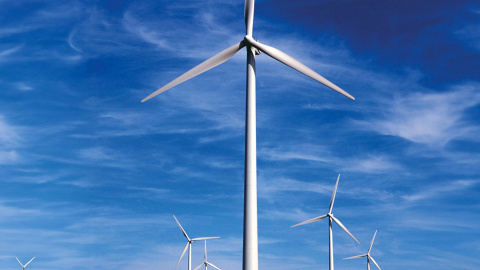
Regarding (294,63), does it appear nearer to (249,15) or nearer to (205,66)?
(249,15)

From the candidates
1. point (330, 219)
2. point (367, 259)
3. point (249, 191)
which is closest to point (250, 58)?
point (249, 191)

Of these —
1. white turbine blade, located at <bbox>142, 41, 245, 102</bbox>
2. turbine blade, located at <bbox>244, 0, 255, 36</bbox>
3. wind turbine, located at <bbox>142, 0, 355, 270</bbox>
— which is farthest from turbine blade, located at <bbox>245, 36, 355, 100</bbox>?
white turbine blade, located at <bbox>142, 41, 245, 102</bbox>

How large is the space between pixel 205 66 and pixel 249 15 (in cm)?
520

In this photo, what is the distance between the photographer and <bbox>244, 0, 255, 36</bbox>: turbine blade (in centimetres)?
4197

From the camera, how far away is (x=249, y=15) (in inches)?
1689

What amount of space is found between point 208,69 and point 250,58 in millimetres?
5135

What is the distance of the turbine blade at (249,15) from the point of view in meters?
42.0

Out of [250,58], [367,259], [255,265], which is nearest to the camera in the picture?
[255,265]

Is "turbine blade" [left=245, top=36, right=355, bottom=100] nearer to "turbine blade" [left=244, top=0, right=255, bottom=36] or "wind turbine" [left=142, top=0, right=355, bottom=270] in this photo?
"wind turbine" [left=142, top=0, right=355, bottom=270]

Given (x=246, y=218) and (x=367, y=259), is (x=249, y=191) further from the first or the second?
(x=367, y=259)

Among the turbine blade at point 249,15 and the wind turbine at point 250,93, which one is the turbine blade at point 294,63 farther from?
the turbine blade at point 249,15

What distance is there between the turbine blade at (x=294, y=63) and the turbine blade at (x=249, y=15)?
1.85 m

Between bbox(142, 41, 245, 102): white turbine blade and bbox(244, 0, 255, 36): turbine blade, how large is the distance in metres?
1.56

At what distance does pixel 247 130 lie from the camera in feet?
118
